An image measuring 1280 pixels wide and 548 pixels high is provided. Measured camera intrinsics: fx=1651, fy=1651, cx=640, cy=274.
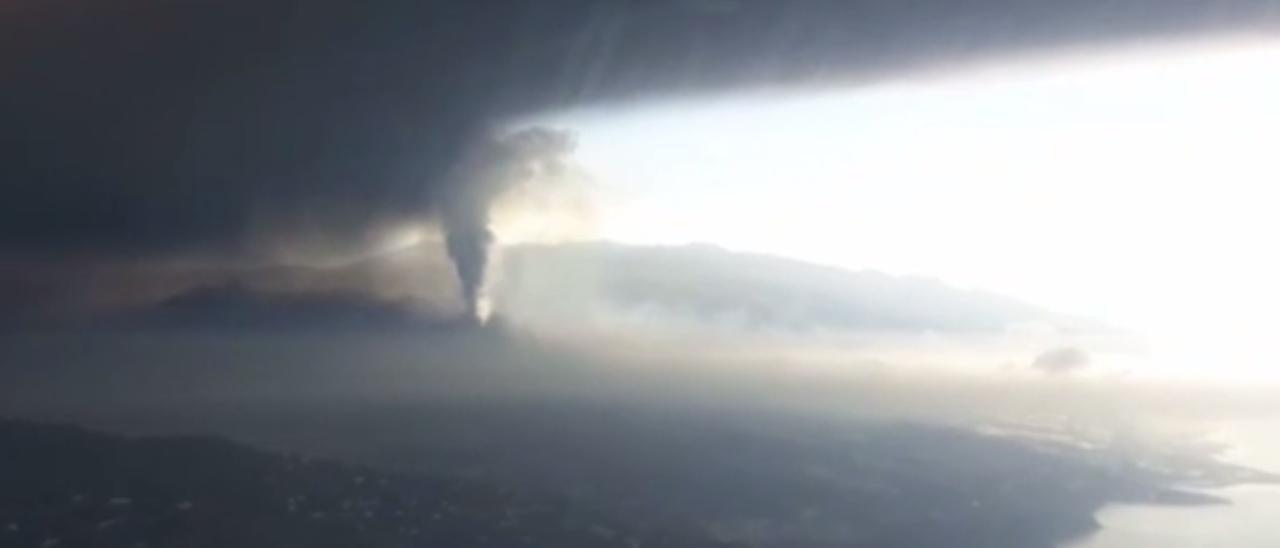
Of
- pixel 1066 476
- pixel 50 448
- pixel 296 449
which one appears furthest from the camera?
pixel 1066 476

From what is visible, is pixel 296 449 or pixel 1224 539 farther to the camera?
pixel 1224 539

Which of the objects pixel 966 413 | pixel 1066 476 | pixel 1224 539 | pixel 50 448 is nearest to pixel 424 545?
pixel 50 448

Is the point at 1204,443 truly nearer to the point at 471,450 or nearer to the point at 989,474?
the point at 989,474

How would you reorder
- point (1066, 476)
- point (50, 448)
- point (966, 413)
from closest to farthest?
1. point (50, 448)
2. point (966, 413)
3. point (1066, 476)

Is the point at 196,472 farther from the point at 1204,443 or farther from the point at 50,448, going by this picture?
the point at 1204,443

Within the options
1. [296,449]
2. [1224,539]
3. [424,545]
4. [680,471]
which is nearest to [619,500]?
[680,471]

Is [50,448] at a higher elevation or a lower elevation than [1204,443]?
lower
